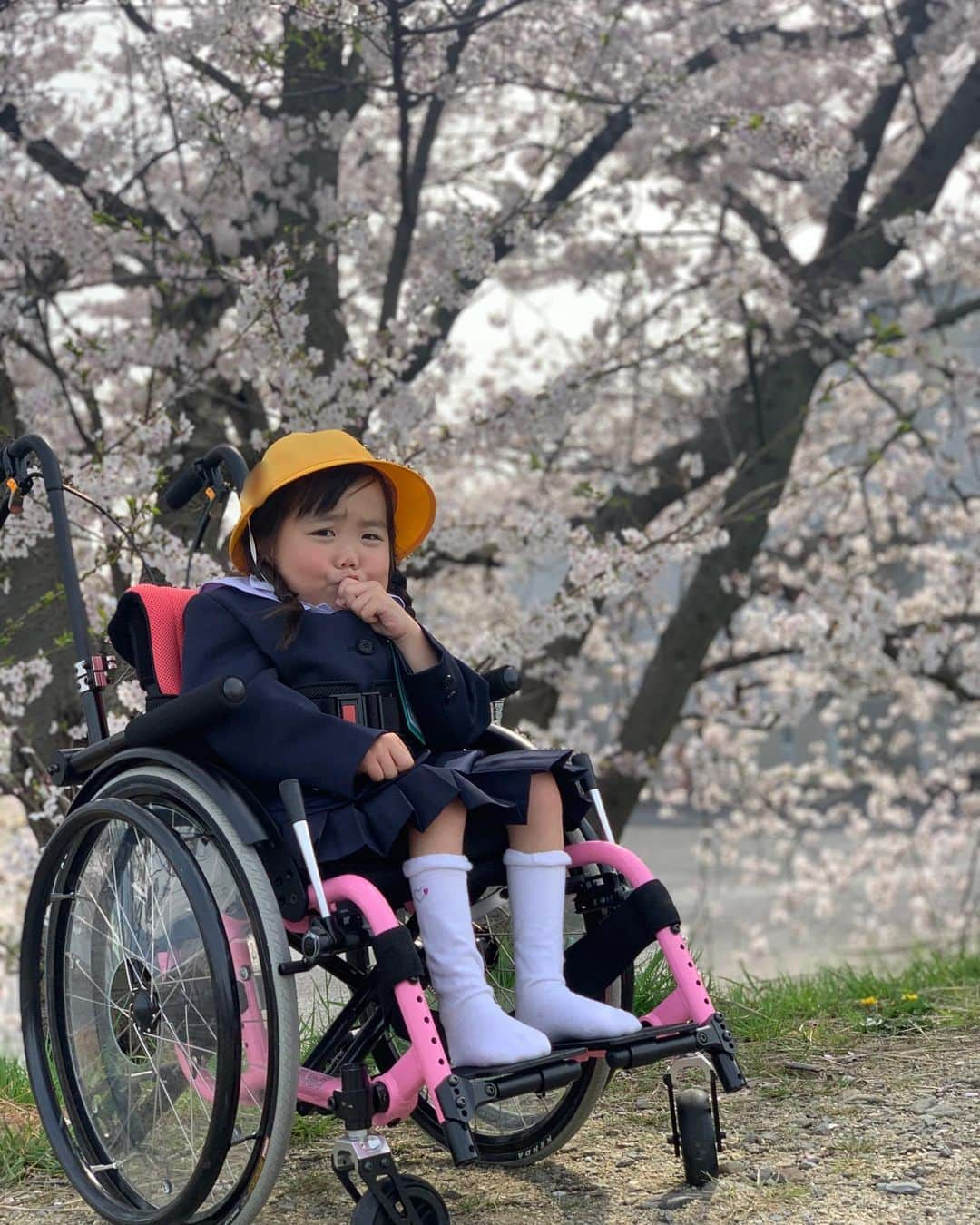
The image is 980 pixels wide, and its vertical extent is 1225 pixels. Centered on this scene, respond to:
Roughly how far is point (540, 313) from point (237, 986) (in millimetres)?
4727

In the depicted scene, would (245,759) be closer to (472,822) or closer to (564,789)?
(472,822)

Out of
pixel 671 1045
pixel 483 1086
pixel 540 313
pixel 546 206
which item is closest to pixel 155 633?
pixel 483 1086

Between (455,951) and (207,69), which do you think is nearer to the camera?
(455,951)

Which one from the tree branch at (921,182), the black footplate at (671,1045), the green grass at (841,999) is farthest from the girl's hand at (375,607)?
the tree branch at (921,182)

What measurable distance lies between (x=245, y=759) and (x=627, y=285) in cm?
425

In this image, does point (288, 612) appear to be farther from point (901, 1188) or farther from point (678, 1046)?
point (901, 1188)

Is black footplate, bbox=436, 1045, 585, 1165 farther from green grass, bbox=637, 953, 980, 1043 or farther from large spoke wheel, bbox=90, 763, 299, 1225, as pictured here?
green grass, bbox=637, 953, 980, 1043

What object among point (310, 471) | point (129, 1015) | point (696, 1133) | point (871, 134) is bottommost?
point (696, 1133)

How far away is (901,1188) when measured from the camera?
1.99 m

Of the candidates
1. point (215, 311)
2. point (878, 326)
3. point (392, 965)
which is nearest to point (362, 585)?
point (392, 965)

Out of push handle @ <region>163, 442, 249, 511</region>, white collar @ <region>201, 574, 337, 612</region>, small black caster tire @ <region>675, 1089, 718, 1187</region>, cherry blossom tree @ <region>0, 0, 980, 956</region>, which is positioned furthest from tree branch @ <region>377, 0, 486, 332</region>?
small black caster tire @ <region>675, 1089, 718, 1187</region>

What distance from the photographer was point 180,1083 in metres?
1.88

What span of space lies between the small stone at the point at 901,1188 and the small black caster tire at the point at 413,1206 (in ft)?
2.15

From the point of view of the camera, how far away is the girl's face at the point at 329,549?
218 cm
